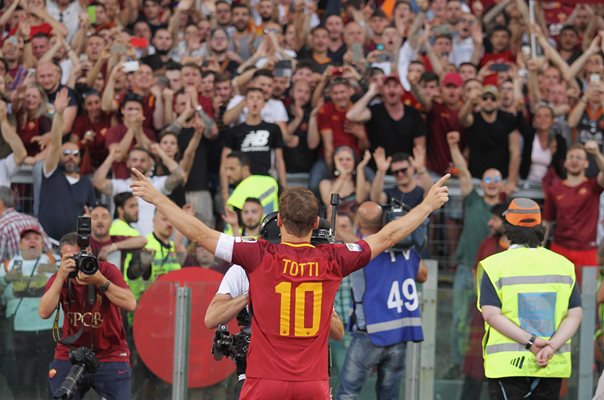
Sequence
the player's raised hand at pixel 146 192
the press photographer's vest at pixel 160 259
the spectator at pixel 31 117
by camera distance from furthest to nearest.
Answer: the spectator at pixel 31 117, the press photographer's vest at pixel 160 259, the player's raised hand at pixel 146 192

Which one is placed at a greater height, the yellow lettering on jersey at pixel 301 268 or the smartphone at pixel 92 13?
the smartphone at pixel 92 13

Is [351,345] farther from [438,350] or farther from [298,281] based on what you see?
[298,281]

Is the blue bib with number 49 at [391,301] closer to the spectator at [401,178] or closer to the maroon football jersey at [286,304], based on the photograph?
the spectator at [401,178]

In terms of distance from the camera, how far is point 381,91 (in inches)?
571

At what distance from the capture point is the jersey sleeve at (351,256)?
7207mm

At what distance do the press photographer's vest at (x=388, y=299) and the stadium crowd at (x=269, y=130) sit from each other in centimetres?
90

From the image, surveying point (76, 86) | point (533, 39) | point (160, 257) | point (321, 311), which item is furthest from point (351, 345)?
point (533, 39)

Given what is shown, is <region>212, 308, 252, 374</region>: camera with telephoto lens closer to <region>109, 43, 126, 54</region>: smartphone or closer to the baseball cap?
the baseball cap

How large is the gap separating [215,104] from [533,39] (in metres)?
4.75

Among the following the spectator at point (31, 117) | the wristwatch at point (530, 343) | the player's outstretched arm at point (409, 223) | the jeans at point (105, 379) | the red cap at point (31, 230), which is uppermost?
the spectator at point (31, 117)

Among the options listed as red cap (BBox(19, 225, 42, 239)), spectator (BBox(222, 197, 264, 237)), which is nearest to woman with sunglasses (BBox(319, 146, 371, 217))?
spectator (BBox(222, 197, 264, 237))

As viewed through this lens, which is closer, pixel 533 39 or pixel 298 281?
pixel 298 281

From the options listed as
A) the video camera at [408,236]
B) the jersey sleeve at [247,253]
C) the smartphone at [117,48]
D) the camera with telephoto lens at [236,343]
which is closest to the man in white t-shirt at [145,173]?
the smartphone at [117,48]

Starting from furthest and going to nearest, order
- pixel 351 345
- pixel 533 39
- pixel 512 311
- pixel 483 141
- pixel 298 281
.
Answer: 1. pixel 533 39
2. pixel 483 141
3. pixel 351 345
4. pixel 512 311
5. pixel 298 281
